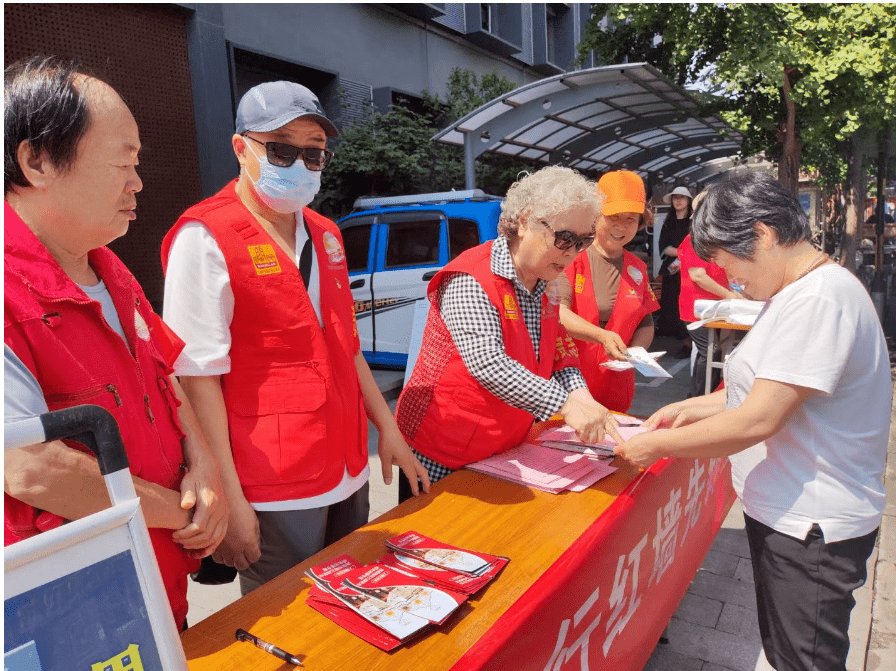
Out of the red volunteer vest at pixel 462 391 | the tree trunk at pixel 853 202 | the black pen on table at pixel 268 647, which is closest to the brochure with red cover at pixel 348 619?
the black pen on table at pixel 268 647

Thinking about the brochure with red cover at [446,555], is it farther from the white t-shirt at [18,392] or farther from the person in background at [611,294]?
the person in background at [611,294]

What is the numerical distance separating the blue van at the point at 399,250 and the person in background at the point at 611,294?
3.08 m

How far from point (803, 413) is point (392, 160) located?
25.3ft

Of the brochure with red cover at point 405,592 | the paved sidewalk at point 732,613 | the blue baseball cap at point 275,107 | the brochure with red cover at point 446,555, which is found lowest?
the paved sidewalk at point 732,613

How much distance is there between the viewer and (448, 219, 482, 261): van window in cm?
610

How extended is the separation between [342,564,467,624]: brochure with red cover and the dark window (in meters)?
5.62

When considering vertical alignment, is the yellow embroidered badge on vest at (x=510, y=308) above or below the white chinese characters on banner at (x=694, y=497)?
above

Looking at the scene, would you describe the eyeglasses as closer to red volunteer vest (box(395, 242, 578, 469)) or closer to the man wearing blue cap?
red volunteer vest (box(395, 242, 578, 469))

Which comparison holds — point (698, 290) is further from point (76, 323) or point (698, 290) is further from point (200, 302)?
point (76, 323)

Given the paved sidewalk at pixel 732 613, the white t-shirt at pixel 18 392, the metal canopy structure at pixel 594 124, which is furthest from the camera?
the metal canopy structure at pixel 594 124

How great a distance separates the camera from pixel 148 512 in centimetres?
109

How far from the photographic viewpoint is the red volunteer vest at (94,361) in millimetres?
973

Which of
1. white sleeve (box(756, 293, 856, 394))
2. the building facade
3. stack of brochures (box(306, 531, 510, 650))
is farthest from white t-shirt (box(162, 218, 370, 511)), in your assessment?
the building facade

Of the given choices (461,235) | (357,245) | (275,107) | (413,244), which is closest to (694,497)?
(275,107)
